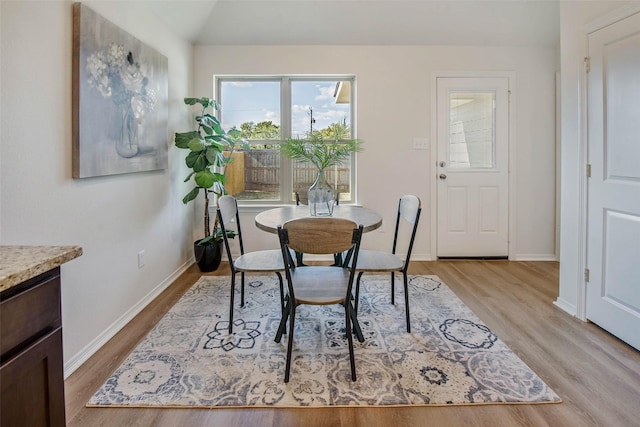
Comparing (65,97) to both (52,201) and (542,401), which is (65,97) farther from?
(542,401)

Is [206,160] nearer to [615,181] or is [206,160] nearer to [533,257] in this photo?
[615,181]

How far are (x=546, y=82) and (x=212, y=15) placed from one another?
3.57m

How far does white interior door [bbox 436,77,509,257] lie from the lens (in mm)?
4000

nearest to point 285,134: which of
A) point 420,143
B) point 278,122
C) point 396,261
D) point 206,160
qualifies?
point 278,122

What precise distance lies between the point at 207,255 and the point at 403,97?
2.63 meters

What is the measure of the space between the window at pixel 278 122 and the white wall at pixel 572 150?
2.02 meters

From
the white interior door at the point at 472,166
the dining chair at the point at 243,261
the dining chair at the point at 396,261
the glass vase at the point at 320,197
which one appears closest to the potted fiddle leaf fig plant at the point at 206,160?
the dining chair at the point at 243,261

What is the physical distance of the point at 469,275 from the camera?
11.6ft

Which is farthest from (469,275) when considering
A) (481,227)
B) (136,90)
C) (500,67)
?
(136,90)

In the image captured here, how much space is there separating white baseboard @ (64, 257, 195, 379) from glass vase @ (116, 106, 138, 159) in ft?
3.55

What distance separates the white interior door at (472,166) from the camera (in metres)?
4.00

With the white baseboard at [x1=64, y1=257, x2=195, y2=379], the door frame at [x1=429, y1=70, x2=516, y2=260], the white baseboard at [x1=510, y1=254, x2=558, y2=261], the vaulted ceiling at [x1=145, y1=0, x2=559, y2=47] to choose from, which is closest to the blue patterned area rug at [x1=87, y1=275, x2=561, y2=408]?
the white baseboard at [x1=64, y1=257, x2=195, y2=379]

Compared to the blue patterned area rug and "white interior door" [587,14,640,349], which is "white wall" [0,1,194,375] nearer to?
the blue patterned area rug

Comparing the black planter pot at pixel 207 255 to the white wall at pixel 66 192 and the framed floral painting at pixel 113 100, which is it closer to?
the white wall at pixel 66 192
